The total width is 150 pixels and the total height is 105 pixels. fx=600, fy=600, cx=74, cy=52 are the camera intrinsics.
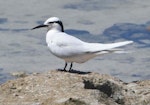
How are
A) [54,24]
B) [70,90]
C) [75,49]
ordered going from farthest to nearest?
[54,24] < [75,49] < [70,90]

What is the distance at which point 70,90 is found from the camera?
17016mm

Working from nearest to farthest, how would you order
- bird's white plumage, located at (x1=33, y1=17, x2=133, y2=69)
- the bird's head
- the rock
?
1. the rock
2. bird's white plumage, located at (x1=33, y1=17, x2=133, y2=69)
3. the bird's head

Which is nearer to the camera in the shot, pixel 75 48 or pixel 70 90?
pixel 70 90

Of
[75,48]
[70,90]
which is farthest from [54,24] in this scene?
[70,90]

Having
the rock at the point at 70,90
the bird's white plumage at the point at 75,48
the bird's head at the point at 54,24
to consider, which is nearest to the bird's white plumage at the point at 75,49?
the bird's white plumage at the point at 75,48

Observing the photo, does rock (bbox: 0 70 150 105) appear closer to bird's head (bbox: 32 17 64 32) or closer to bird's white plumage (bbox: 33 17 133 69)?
bird's white plumage (bbox: 33 17 133 69)

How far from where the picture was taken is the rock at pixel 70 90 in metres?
16.4

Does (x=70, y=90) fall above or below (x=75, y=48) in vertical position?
below

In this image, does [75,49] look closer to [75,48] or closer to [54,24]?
[75,48]

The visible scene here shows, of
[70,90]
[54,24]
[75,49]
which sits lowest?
[70,90]

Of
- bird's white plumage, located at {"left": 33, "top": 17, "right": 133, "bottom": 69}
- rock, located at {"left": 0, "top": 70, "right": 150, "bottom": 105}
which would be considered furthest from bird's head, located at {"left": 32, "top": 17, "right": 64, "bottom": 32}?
rock, located at {"left": 0, "top": 70, "right": 150, "bottom": 105}

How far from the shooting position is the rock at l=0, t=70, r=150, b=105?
53.9 feet

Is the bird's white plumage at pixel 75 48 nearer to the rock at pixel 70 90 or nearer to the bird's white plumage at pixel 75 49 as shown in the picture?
the bird's white plumage at pixel 75 49

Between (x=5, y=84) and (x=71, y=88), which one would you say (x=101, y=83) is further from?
(x=5, y=84)
